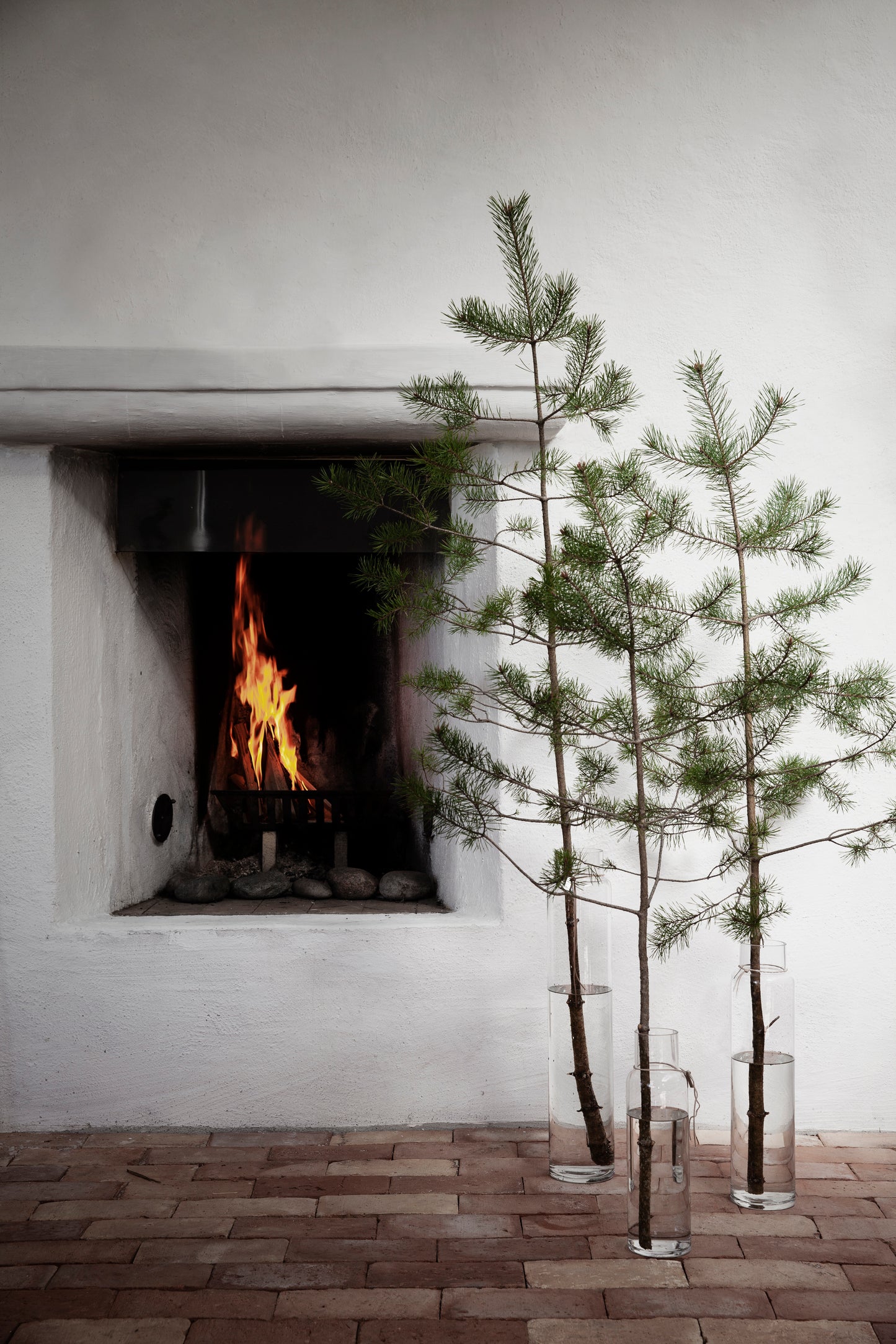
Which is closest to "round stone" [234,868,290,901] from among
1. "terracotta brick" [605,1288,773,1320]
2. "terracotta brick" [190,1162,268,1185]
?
"terracotta brick" [190,1162,268,1185]

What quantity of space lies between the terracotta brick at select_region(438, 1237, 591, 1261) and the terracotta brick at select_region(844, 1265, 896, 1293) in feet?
1.32

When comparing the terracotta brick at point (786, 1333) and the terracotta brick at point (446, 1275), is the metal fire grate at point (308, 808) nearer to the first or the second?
the terracotta brick at point (446, 1275)

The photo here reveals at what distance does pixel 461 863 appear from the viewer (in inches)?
112

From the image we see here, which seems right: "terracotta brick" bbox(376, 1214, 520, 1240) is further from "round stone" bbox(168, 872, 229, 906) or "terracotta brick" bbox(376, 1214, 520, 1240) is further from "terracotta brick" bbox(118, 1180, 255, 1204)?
"round stone" bbox(168, 872, 229, 906)

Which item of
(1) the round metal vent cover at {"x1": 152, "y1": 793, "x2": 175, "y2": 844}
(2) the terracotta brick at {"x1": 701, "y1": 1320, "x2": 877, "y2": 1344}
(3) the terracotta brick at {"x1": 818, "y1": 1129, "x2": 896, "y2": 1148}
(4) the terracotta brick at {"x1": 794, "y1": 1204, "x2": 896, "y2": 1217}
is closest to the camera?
(2) the terracotta brick at {"x1": 701, "y1": 1320, "x2": 877, "y2": 1344}

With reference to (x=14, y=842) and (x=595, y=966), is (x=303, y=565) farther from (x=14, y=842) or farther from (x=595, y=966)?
(x=595, y=966)

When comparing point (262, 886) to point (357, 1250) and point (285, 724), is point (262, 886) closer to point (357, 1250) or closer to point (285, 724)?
point (285, 724)

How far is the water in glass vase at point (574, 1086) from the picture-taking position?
234cm

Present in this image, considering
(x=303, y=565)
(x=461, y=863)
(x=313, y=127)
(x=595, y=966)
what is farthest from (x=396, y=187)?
(x=595, y=966)

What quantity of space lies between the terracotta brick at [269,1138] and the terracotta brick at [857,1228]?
1.11 m

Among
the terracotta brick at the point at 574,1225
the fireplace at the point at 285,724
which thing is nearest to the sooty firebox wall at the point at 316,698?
the fireplace at the point at 285,724

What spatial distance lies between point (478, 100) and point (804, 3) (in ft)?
2.77

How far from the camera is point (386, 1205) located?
2.23 m

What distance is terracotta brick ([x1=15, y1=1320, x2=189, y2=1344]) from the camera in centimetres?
177
